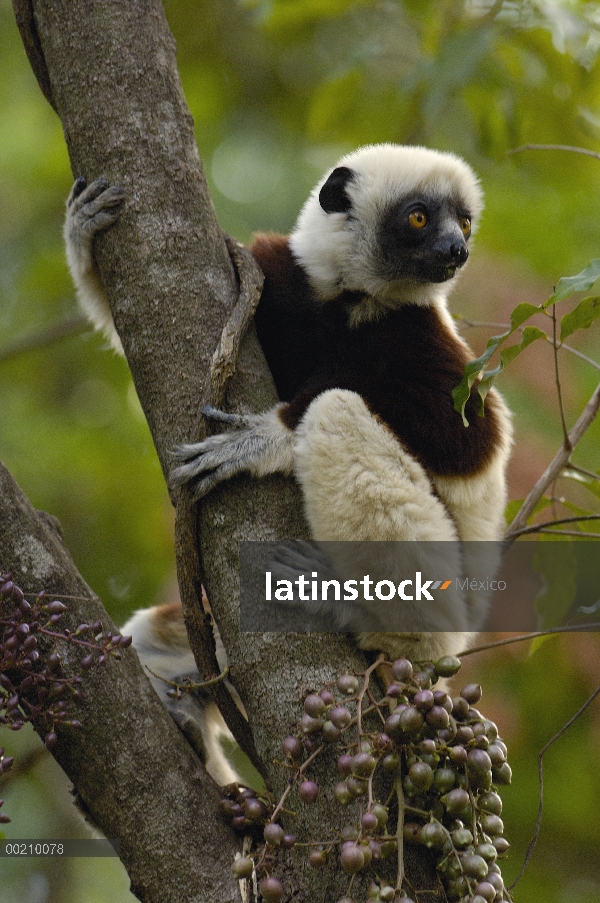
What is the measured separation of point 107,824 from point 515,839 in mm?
3717

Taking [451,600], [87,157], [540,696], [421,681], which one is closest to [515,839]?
[540,696]

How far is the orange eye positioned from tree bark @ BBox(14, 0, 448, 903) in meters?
1.19

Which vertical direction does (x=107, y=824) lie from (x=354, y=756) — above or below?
below

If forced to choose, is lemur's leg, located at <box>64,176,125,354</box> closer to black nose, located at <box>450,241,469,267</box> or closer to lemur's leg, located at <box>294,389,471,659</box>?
lemur's leg, located at <box>294,389,471,659</box>

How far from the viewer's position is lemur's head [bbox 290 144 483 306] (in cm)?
358

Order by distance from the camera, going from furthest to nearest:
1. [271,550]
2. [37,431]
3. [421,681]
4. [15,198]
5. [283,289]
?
1. [15,198]
2. [37,431]
3. [283,289]
4. [271,550]
5. [421,681]

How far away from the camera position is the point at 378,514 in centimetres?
292

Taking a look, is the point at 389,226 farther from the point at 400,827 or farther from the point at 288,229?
the point at 400,827

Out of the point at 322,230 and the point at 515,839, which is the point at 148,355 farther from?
the point at 515,839

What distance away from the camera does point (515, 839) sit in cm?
526

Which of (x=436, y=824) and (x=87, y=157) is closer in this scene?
(x=436, y=824)

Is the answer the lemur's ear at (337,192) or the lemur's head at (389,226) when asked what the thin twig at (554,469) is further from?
the lemur's ear at (337,192)

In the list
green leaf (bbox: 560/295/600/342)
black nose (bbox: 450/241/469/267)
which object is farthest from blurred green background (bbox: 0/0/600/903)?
green leaf (bbox: 560/295/600/342)

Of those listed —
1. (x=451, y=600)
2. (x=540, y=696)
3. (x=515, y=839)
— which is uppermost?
A: (x=451, y=600)
